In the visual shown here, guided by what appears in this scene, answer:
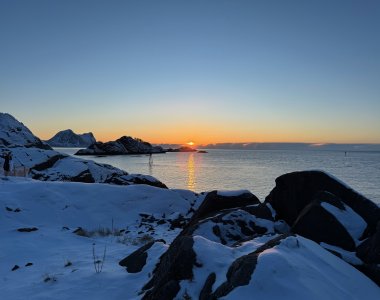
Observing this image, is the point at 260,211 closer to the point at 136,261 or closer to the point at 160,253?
the point at 160,253

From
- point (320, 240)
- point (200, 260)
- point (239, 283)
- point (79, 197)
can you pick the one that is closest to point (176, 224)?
point (79, 197)

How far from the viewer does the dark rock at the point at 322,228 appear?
7.63 meters

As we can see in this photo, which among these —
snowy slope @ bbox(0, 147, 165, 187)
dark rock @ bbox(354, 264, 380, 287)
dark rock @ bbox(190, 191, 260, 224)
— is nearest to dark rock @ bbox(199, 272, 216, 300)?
dark rock @ bbox(354, 264, 380, 287)

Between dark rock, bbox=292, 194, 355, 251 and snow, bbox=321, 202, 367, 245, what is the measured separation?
112 millimetres

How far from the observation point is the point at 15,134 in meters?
59.2

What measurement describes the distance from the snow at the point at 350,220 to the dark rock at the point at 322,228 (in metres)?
0.11

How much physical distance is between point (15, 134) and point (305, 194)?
193 ft

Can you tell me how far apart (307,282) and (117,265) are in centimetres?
476

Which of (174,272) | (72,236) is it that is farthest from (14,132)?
(174,272)

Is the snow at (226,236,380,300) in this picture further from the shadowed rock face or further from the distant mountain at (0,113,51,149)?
the distant mountain at (0,113,51,149)

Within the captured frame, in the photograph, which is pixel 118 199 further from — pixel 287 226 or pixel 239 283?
pixel 239 283

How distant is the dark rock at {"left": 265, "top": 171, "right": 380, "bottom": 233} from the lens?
8898 mm

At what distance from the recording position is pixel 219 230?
395 inches

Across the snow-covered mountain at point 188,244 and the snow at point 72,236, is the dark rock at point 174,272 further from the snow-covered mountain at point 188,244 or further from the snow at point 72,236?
the snow at point 72,236
